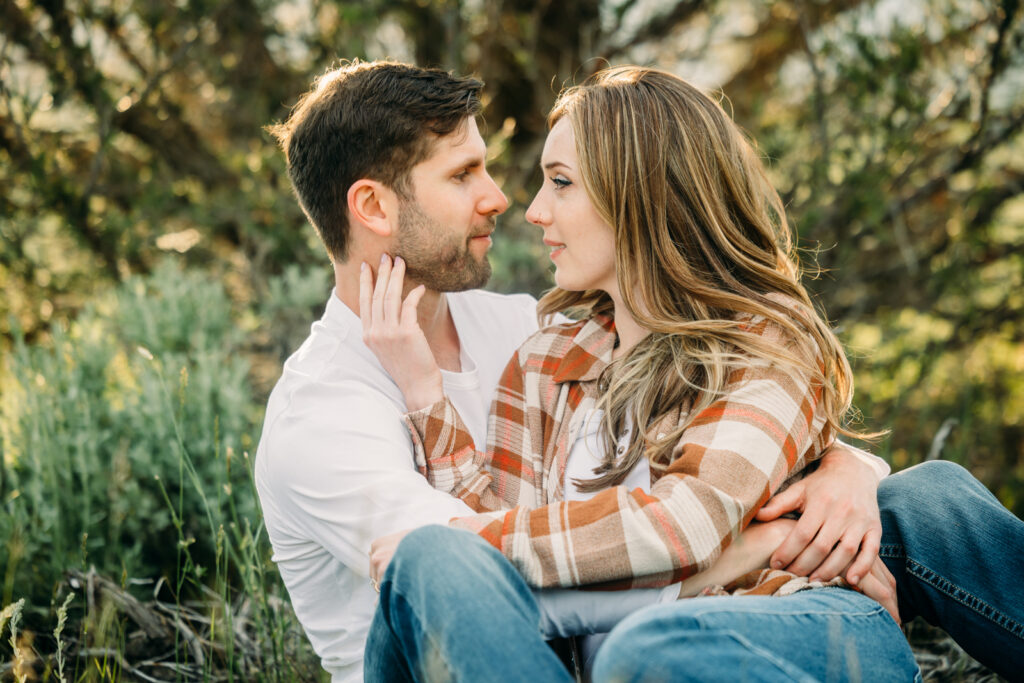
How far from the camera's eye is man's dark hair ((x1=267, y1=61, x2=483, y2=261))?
7.50 feet

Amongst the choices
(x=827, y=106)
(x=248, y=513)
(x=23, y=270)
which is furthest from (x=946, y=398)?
(x=23, y=270)

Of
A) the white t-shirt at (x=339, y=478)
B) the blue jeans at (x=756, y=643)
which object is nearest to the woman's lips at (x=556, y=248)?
the white t-shirt at (x=339, y=478)

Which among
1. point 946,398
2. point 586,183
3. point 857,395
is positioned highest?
point 586,183

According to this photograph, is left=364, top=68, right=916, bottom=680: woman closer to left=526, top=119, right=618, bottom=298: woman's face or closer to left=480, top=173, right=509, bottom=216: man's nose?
left=526, top=119, right=618, bottom=298: woman's face

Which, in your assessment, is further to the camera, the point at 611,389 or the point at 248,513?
the point at 248,513

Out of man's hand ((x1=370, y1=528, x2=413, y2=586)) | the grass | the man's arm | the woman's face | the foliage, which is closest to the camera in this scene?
man's hand ((x1=370, y1=528, x2=413, y2=586))

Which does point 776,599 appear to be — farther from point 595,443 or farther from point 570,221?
point 570,221

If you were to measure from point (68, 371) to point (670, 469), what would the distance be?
2375 mm

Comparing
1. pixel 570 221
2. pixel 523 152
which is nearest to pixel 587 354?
pixel 570 221

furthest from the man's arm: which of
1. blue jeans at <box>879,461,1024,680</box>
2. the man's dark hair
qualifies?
blue jeans at <box>879,461,1024,680</box>

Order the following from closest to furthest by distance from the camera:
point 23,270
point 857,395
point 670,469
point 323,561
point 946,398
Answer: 1. point 670,469
2. point 323,561
3. point 857,395
4. point 23,270
5. point 946,398

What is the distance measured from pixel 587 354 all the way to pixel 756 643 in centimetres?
92

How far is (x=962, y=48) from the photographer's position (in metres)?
4.02

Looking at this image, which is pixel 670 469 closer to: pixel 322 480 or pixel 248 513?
pixel 322 480
